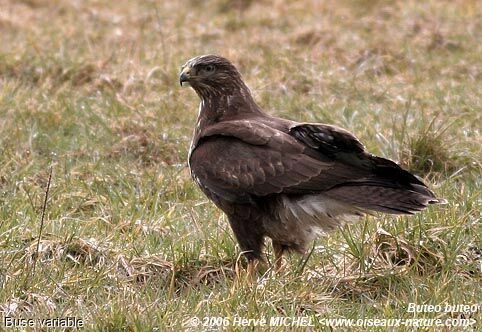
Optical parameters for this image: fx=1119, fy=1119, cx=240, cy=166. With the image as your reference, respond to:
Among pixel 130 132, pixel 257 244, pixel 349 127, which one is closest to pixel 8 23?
pixel 130 132

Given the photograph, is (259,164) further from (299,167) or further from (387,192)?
(387,192)

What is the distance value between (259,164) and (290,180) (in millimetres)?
208

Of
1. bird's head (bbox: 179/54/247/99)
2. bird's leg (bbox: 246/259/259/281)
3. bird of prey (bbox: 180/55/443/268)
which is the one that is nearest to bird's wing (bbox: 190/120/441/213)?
bird of prey (bbox: 180/55/443/268)

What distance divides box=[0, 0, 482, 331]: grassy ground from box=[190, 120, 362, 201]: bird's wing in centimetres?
41

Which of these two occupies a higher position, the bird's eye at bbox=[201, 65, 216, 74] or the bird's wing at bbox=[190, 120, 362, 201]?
the bird's eye at bbox=[201, 65, 216, 74]

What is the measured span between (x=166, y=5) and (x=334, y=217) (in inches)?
290

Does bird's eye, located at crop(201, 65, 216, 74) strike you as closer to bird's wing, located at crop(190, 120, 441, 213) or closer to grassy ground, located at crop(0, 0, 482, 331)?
bird's wing, located at crop(190, 120, 441, 213)

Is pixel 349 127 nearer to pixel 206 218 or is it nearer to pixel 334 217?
pixel 206 218

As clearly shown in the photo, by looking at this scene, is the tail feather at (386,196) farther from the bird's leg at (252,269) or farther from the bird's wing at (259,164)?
the bird's leg at (252,269)

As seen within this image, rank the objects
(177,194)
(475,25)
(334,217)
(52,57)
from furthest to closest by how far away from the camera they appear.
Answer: (475,25) < (52,57) < (177,194) < (334,217)

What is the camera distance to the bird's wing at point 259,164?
6227 mm

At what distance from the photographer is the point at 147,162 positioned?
335 inches

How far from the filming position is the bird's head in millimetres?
7070

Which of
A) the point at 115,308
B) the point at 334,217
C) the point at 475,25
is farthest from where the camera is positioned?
the point at 475,25
